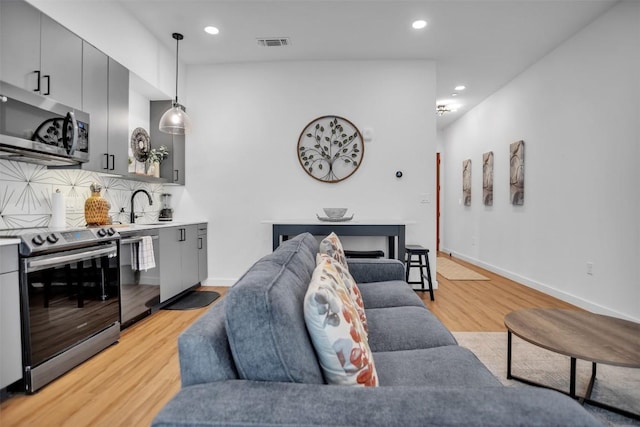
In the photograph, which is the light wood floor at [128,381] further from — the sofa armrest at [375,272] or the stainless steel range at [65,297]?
the sofa armrest at [375,272]

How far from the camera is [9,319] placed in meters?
1.81

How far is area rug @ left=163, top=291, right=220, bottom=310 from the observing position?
11.5ft

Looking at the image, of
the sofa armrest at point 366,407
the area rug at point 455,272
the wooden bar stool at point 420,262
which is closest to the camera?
the sofa armrest at point 366,407

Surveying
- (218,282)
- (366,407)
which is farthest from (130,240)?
(366,407)

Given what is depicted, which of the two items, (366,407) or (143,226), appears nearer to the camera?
(366,407)

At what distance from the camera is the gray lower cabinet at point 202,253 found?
13.8 feet

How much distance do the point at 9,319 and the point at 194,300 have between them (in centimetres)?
200

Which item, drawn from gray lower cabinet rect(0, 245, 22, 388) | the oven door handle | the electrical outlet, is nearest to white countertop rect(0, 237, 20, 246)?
gray lower cabinet rect(0, 245, 22, 388)

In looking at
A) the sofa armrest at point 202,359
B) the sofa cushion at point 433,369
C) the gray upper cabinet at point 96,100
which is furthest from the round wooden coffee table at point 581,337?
the gray upper cabinet at point 96,100

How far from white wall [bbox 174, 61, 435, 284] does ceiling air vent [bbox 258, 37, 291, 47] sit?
1.53 feet

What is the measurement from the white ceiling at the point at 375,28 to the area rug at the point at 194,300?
2907mm

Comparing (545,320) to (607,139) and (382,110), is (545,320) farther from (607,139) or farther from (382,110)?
(382,110)

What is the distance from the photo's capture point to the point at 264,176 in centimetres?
439

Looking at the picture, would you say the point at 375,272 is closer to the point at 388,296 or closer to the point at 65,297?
the point at 388,296
